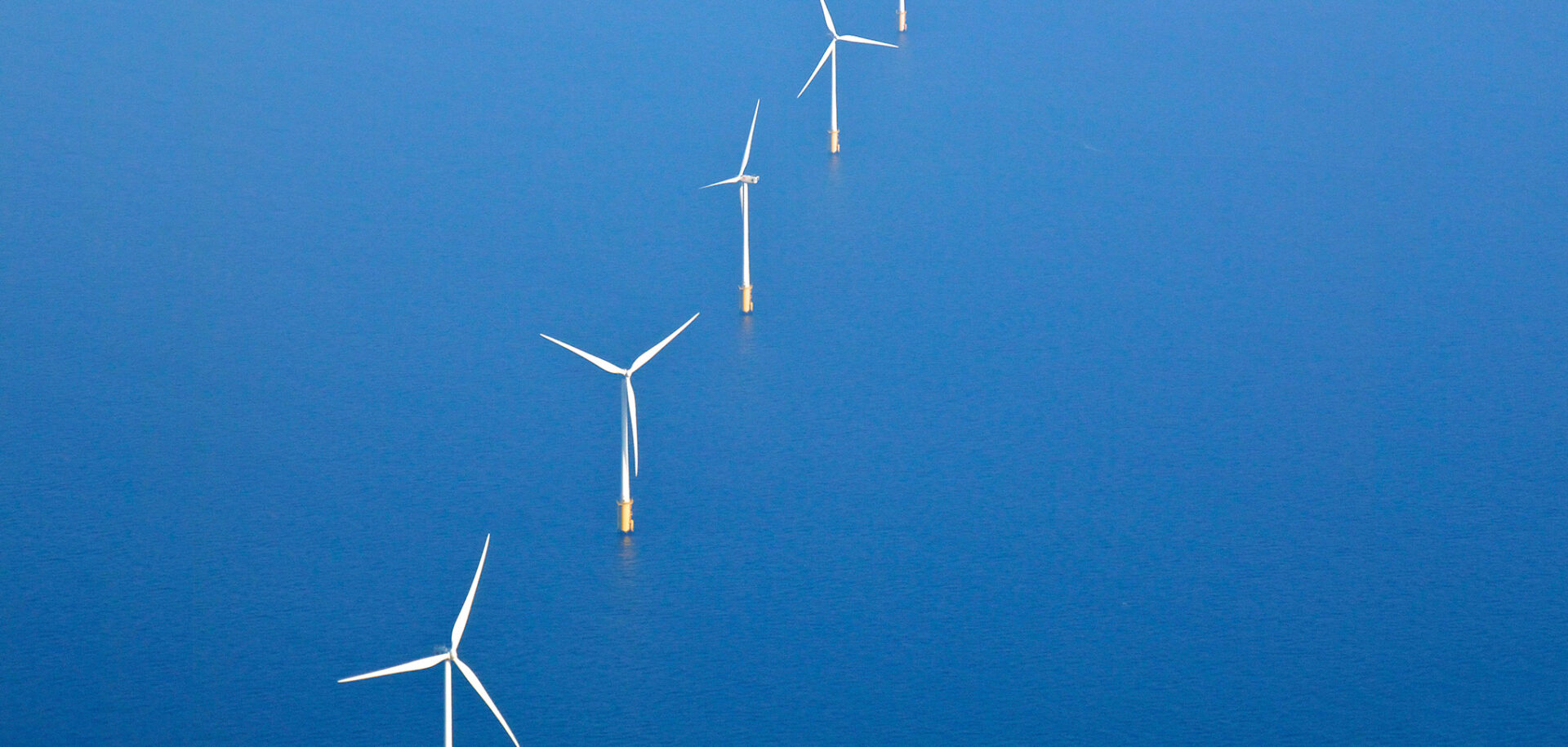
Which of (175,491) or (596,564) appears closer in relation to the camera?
(596,564)

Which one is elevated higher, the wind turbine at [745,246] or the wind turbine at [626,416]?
the wind turbine at [745,246]

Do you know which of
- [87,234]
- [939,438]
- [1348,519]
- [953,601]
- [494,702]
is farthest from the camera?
[87,234]

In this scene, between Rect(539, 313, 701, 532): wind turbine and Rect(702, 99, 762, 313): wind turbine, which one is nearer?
Rect(539, 313, 701, 532): wind turbine

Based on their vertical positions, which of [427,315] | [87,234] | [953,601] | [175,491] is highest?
[87,234]

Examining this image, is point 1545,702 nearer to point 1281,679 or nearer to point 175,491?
point 1281,679

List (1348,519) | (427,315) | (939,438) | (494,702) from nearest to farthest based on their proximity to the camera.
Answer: (494,702), (1348,519), (939,438), (427,315)

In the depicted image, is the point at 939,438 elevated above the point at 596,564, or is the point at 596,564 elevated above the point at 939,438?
the point at 939,438

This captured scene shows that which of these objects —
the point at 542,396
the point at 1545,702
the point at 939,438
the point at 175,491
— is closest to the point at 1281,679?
the point at 1545,702

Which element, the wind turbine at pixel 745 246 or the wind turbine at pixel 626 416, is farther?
the wind turbine at pixel 745 246

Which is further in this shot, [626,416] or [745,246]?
[745,246]

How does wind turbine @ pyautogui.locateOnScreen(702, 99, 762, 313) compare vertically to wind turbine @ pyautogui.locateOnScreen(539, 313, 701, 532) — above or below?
above

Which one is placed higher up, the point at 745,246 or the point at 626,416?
the point at 745,246
